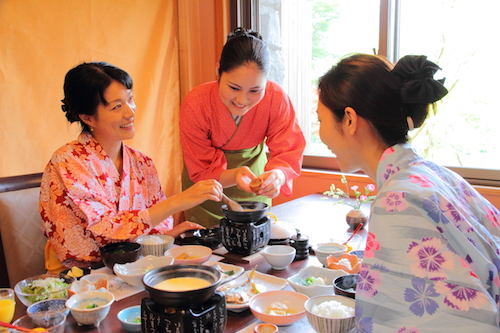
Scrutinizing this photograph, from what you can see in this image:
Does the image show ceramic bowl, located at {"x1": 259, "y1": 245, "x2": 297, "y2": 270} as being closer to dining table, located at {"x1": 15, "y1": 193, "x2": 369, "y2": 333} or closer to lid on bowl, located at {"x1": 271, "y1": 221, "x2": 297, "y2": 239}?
dining table, located at {"x1": 15, "y1": 193, "x2": 369, "y2": 333}

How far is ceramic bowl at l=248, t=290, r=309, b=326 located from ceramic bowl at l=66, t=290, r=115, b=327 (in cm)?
38

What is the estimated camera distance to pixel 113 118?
192cm

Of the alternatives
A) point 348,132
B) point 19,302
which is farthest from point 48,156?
point 348,132

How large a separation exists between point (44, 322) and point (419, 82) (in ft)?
3.62

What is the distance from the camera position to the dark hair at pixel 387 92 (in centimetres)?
108

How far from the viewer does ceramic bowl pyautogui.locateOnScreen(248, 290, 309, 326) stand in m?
1.04

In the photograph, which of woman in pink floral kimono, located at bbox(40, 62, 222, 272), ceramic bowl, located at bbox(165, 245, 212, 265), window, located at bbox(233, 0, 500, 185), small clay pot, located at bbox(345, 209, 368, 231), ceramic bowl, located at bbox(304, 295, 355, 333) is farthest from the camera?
window, located at bbox(233, 0, 500, 185)

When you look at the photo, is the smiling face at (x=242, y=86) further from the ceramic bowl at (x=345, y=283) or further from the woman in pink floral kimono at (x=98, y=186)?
the ceramic bowl at (x=345, y=283)

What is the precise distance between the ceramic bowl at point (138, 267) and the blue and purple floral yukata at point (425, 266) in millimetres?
681

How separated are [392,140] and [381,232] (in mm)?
327

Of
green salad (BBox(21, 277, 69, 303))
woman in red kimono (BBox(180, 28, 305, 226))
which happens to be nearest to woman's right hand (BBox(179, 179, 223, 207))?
woman in red kimono (BBox(180, 28, 305, 226))

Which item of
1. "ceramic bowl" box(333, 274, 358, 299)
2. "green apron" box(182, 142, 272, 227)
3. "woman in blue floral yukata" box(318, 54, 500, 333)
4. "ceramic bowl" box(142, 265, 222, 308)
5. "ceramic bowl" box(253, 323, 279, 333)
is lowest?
"green apron" box(182, 142, 272, 227)

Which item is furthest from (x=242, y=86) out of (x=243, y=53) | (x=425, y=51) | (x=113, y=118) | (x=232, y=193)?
(x=425, y=51)

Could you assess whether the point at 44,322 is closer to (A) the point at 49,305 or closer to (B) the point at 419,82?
(A) the point at 49,305
